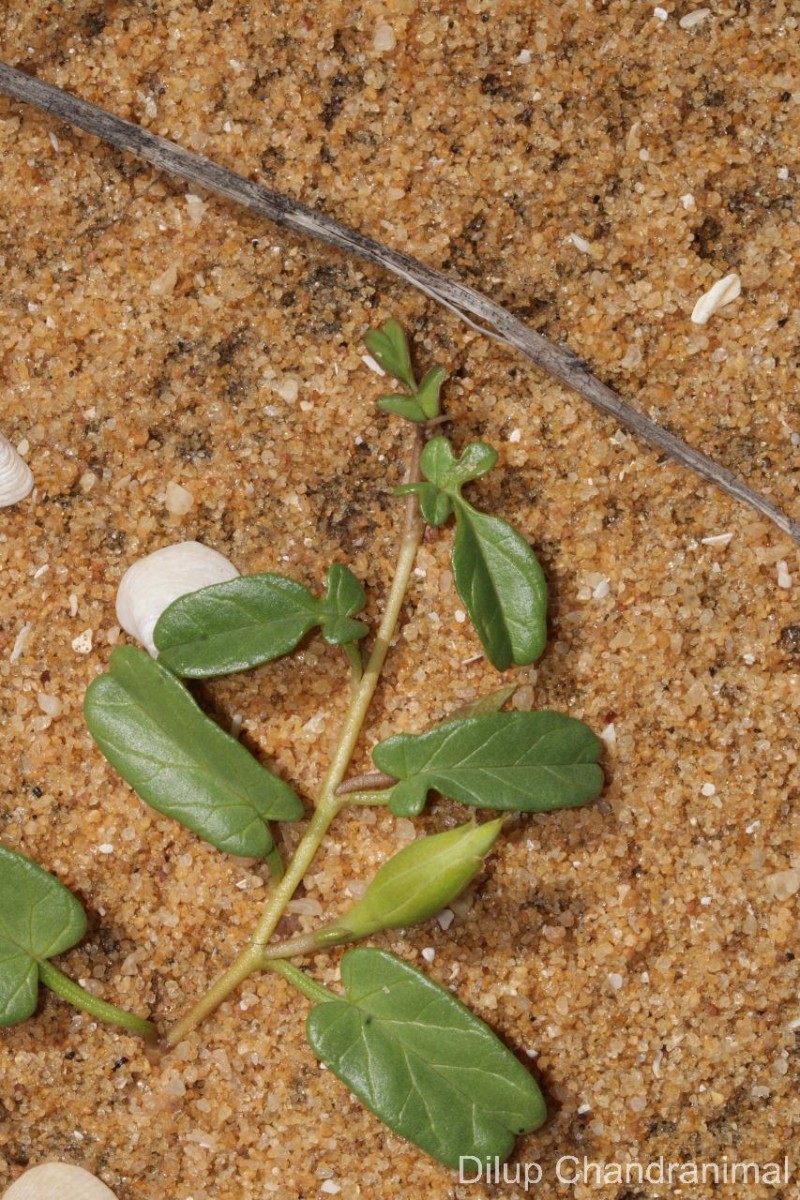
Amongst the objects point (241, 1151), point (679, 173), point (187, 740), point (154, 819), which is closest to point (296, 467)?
point (187, 740)

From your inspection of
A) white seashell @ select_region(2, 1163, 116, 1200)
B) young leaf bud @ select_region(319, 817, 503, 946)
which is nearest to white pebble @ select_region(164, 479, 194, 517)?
young leaf bud @ select_region(319, 817, 503, 946)

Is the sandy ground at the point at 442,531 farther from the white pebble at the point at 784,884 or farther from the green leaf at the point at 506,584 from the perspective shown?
the green leaf at the point at 506,584

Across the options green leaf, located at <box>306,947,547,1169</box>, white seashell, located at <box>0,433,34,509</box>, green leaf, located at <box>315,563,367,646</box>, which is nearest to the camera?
green leaf, located at <box>306,947,547,1169</box>

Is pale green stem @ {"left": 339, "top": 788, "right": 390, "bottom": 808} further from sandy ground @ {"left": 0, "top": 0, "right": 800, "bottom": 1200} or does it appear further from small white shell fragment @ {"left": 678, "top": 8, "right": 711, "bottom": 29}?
small white shell fragment @ {"left": 678, "top": 8, "right": 711, "bottom": 29}

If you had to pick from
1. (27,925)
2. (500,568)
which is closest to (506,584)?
(500,568)

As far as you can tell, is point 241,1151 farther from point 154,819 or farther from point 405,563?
point 405,563
